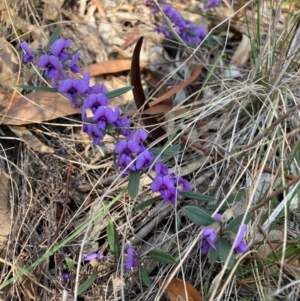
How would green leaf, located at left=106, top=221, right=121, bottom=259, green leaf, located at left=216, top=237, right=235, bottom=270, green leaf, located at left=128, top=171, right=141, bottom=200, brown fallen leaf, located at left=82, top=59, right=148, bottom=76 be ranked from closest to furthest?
green leaf, located at left=216, top=237, right=235, bottom=270
green leaf, located at left=128, top=171, right=141, bottom=200
green leaf, located at left=106, top=221, right=121, bottom=259
brown fallen leaf, located at left=82, top=59, right=148, bottom=76

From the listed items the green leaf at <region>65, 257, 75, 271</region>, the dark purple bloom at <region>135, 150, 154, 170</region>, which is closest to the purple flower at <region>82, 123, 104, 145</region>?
the dark purple bloom at <region>135, 150, 154, 170</region>

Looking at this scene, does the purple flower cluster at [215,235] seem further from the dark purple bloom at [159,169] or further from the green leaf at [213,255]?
the dark purple bloom at [159,169]

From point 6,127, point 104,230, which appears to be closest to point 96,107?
point 104,230

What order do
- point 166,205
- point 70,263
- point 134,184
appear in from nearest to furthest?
1. point 134,184
2. point 70,263
3. point 166,205

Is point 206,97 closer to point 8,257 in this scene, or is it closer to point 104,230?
point 104,230

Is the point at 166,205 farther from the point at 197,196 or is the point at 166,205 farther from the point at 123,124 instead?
the point at 123,124

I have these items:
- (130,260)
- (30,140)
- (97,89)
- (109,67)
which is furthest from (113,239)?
(109,67)

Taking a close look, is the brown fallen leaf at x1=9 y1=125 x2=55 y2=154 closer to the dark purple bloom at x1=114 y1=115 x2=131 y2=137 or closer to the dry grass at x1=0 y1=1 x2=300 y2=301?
the dry grass at x1=0 y1=1 x2=300 y2=301
